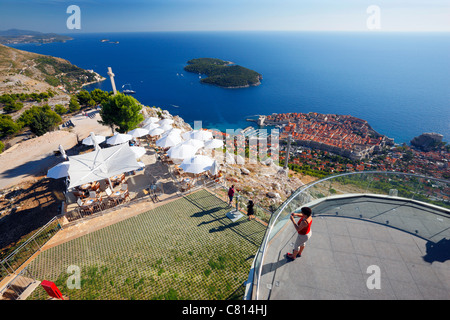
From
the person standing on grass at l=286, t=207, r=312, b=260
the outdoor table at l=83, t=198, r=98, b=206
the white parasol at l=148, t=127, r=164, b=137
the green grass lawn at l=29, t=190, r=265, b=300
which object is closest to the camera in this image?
the person standing on grass at l=286, t=207, r=312, b=260

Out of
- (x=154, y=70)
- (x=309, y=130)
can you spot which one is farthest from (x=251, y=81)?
(x=154, y=70)

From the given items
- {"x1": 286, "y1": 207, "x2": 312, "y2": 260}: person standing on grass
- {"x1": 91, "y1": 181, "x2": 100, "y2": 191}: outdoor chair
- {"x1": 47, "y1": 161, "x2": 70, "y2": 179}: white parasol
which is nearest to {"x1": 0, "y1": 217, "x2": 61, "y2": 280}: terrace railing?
A: {"x1": 91, "y1": 181, "x2": 100, "y2": 191}: outdoor chair

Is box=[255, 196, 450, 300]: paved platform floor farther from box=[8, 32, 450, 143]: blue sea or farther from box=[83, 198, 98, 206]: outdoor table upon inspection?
box=[8, 32, 450, 143]: blue sea

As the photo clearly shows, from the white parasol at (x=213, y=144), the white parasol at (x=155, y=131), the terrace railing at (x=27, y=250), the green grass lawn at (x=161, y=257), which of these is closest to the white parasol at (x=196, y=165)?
the green grass lawn at (x=161, y=257)

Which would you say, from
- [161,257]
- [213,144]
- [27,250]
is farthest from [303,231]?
[213,144]

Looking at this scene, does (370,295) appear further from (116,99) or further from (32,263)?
(116,99)

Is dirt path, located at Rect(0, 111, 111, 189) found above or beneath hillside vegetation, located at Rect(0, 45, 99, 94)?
beneath

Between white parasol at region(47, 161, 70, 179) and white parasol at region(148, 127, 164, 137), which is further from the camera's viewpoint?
white parasol at region(148, 127, 164, 137)
